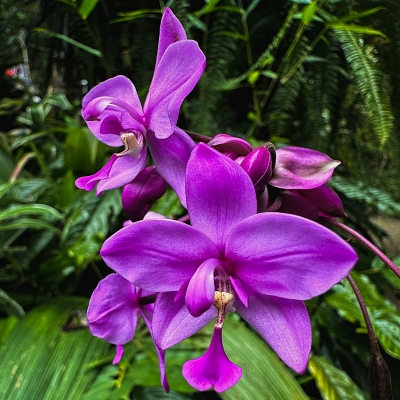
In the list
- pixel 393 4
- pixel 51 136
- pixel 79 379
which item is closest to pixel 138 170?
pixel 79 379

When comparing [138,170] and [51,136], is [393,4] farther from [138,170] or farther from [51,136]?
[51,136]

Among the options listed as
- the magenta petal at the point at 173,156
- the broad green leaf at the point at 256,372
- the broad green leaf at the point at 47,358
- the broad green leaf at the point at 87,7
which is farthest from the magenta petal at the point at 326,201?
the broad green leaf at the point at 87,7

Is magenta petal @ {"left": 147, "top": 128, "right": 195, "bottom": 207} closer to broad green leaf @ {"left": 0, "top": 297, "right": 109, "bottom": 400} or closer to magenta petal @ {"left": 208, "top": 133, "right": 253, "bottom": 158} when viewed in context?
magenta petal @ {"left": 208, "top": 133, "right": 253, "bottom": 158}

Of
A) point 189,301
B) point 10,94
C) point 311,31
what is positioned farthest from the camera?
point 10,94

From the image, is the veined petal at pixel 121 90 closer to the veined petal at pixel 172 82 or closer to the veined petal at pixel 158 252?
the veined petal at pixel 172 82

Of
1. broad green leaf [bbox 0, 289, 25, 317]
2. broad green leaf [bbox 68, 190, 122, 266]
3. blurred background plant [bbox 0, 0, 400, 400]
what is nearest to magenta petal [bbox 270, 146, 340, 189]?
blurred background plant [bbox 0, 0, 400, 400]

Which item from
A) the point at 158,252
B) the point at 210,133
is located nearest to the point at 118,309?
the point at 158,252
